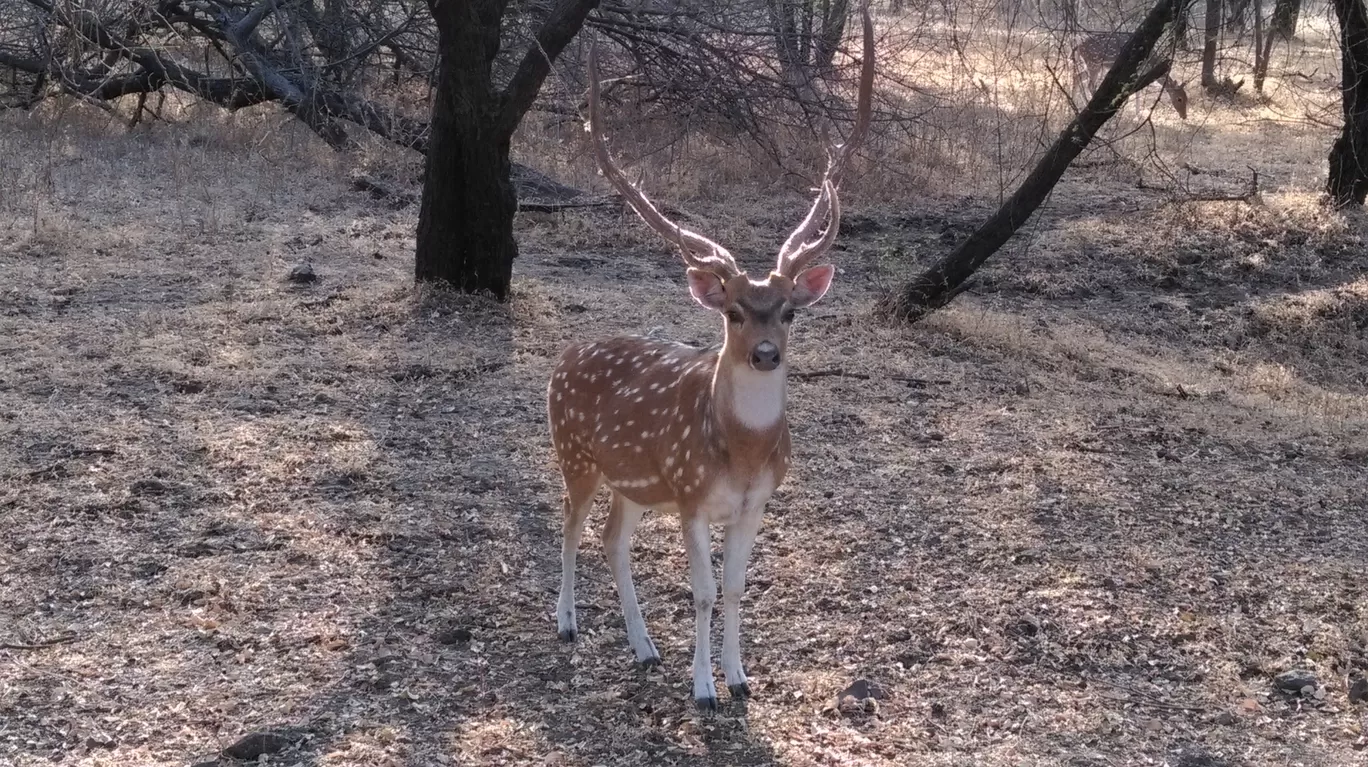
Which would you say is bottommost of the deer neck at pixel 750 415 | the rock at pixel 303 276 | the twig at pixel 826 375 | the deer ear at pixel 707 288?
the twig at pixel 826 375

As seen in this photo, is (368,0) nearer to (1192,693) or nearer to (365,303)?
(365,303)

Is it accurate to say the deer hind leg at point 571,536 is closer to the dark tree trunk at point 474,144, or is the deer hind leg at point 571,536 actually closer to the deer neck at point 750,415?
the deer neck at point 750,415

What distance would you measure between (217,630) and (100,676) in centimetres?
47

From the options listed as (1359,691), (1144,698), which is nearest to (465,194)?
(1144,698)

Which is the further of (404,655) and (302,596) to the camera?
(302,596)

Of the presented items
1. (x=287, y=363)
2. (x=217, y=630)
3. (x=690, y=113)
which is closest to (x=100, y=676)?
(x=217, y=630)

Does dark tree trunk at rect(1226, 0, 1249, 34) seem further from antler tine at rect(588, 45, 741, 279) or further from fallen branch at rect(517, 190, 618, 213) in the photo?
fallen branch at rect(517, 190, 618, 213)

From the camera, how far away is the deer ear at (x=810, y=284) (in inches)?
180

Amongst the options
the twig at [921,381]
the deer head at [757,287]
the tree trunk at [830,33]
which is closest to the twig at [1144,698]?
the deer head at [757,287]

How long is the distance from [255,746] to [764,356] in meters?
2.07

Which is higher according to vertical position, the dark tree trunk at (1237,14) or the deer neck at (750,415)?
the dark tree trunk at (1237,14)

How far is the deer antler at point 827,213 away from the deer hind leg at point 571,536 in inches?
44.5

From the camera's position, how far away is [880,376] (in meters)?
8.41

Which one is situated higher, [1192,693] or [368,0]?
Answer: [368,0]
